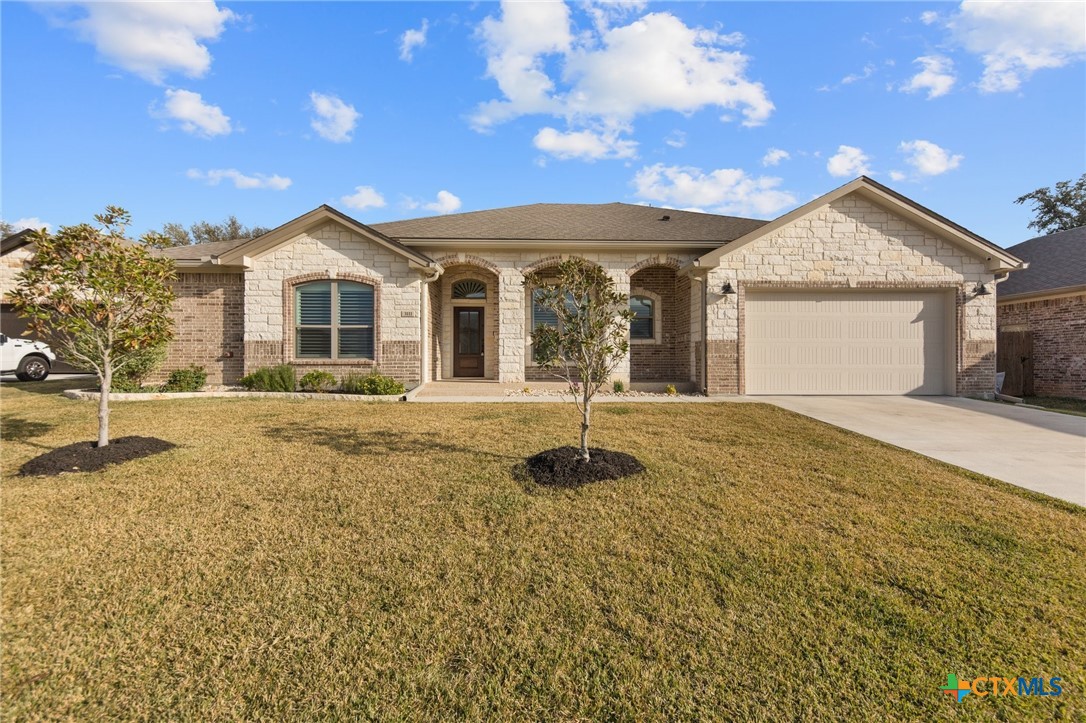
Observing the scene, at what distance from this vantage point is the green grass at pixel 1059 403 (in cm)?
1008

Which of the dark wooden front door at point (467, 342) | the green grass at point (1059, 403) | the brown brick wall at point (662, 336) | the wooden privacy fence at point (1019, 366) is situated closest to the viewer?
the green grass at point (1059, 403)

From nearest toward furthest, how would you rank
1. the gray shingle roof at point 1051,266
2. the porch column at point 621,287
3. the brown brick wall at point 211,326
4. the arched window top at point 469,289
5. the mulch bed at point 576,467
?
the mulch bed at point 576,467 → the brown brick wall at point 211,326 → the porch column at point 621,287 → the gray shingle roof at point 1051,266 → the arched window top at point 469,289

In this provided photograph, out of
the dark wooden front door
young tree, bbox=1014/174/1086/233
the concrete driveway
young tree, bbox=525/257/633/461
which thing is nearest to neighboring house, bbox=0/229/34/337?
the dark wooden front door

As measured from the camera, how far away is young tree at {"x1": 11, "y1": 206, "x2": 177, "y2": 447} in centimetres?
536

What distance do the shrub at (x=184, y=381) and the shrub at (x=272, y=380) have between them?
120 centimetres

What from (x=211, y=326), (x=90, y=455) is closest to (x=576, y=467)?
(x=90, y=455)

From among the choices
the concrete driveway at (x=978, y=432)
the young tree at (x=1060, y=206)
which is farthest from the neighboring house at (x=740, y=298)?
the young tree at (x=1060, y=206)

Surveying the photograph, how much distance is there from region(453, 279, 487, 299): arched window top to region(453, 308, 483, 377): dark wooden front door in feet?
1.30

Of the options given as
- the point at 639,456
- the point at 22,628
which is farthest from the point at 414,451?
the point at 22,628

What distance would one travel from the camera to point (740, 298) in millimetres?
11164

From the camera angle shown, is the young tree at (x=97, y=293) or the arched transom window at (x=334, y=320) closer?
the young tree at (x=97, y=293)

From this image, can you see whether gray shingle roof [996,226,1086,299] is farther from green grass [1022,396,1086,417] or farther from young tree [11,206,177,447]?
young tree [11,206,177,447]

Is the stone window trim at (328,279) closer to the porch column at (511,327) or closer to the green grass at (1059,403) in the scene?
the porch column at (511,327)

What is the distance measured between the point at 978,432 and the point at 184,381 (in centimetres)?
1561
